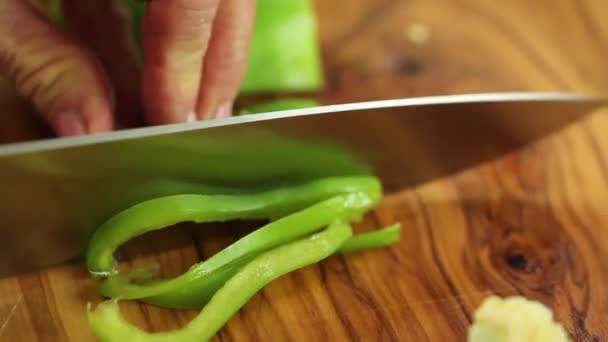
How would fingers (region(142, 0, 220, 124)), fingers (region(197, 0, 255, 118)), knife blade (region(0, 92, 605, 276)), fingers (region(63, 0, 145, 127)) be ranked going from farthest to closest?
fingers (region(63, 0, 145, 127))
fingers (region(197, 0, 255, 118))
fingers (region(142, 0, 220, 124))
knife blade (region(0, 92, 605, 276))

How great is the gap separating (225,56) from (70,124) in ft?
0.86

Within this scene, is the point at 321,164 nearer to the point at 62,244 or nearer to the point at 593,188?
the point at 62,244

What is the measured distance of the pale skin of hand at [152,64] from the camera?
1.18 m

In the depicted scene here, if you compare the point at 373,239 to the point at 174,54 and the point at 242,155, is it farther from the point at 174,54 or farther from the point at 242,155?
the point at 174,54

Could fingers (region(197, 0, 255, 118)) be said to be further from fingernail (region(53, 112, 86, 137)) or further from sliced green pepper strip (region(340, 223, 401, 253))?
sliced green pepper strip (region(340, 223, 401, 253))

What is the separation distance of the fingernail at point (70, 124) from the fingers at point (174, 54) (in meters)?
0.11

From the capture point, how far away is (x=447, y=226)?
134 centimetres

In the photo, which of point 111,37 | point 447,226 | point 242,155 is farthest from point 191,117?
point 447,226

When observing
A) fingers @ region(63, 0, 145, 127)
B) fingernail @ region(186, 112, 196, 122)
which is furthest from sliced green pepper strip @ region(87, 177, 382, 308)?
fingers @ region(63, 0, 145, 127)

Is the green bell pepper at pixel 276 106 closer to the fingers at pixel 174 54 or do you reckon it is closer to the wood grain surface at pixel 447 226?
the wood grain surface at pixel 447 226

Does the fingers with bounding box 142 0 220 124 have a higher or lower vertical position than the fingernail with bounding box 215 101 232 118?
higher

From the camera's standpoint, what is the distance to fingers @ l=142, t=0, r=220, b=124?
116cm

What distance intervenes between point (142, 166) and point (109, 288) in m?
0.19

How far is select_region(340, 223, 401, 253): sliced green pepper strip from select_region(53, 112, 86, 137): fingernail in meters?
0.44
